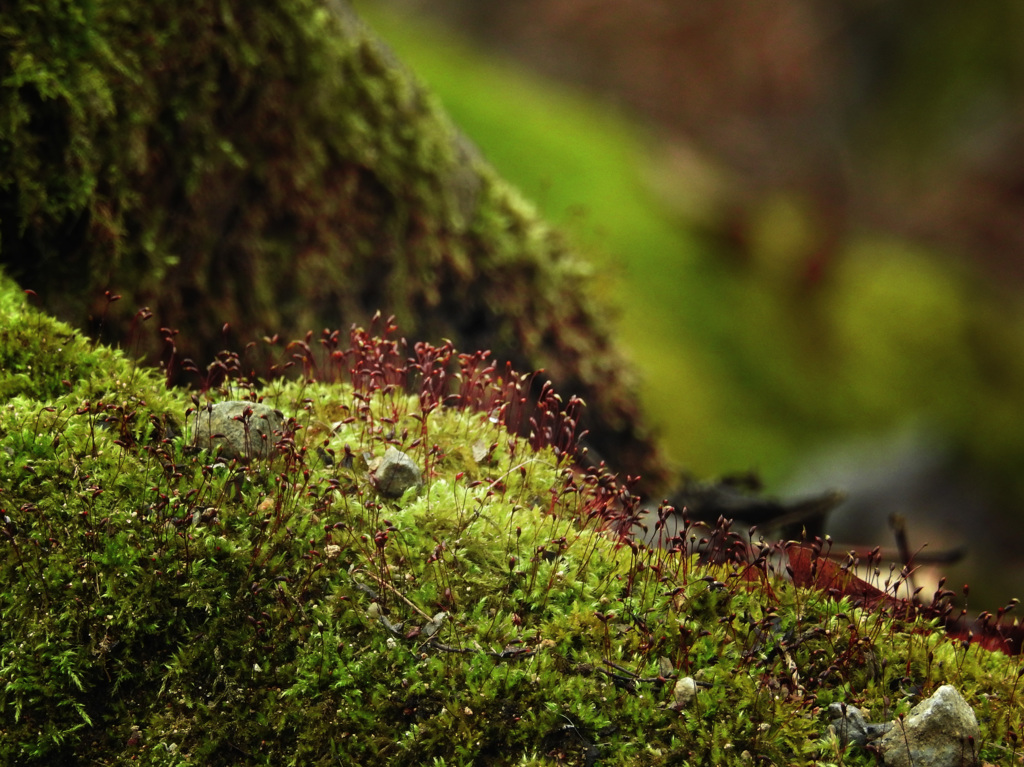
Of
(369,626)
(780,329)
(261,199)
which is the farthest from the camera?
(780,329)

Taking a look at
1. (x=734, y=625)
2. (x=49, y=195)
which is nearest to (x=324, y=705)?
(x=734, y=625)

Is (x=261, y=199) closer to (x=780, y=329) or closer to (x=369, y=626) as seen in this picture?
(x=369, y=626)

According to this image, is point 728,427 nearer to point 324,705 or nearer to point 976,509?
point 976,509

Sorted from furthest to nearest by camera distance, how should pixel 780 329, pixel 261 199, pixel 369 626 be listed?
pixel 780 329
pixel 261 199
pixel 369 626

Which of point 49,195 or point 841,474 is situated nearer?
point 49,195

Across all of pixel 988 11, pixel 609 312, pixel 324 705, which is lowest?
pixel 324 705

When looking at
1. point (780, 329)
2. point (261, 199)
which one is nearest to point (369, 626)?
point (261, 199)


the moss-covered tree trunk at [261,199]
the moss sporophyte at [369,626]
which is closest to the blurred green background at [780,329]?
the moss-covered tree trunk at [261,199]

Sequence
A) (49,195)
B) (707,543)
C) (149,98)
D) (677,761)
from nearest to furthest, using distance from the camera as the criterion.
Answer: (677,761), (707,543), (49,195), (149,98)
